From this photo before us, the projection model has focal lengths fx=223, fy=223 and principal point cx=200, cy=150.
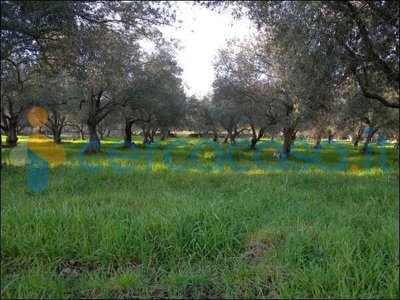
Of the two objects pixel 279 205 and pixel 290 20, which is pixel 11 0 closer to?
pixel 290 20

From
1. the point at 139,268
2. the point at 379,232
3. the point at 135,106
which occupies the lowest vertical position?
the point at 139,268

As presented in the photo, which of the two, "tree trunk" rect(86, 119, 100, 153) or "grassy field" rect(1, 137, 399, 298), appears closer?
"grassy field" rect(1, 137, 399, 298)

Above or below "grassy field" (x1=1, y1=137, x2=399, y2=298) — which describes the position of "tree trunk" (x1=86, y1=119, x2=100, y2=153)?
above

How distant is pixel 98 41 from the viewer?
22.6ft

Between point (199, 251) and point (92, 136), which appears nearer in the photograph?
point (199, 251)

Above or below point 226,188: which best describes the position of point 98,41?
above

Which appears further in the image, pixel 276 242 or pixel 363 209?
pixel 363 209

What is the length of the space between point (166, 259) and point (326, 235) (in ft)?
6.86

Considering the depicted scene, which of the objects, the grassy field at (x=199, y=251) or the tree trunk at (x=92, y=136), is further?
the tree trunk at (x=92, y=136)

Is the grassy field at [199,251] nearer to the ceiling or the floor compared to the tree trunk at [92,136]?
nearer to the floor

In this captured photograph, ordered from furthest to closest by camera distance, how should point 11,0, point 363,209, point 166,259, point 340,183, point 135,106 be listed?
point 135,106 → point 340,183 → point 11,0 → point 363,209 → point 166,259

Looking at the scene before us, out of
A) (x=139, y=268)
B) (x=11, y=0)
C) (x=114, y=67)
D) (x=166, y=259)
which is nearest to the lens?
(x=139, y=268)

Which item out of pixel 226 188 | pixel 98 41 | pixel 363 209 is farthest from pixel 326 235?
pixel 98 41

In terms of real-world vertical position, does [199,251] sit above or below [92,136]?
below
